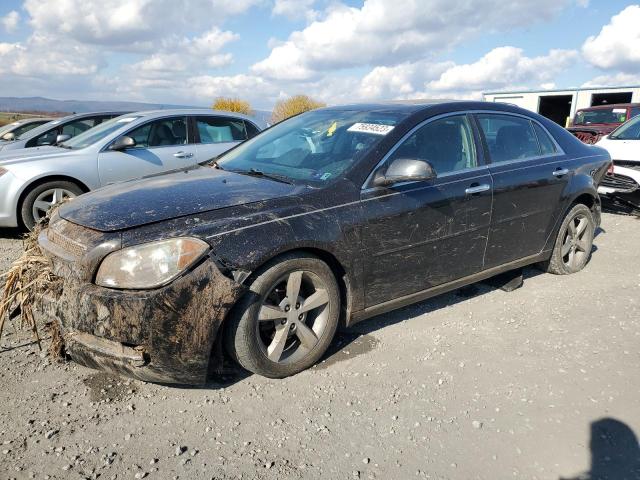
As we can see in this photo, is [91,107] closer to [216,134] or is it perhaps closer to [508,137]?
[216,134]

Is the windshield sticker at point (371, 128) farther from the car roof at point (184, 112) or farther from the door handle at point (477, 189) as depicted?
the car roof at point (184, 112)

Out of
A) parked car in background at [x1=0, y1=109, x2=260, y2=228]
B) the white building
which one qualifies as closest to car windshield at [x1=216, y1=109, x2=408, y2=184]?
parked car in background at [x1=0, y1=109, x2=260, y2=228]

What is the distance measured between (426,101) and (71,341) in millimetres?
3080

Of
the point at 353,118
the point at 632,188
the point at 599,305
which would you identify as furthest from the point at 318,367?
the point at 632,188

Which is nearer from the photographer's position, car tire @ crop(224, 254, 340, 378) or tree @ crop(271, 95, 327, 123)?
car tire @ crop(224, 254, 340, 378)

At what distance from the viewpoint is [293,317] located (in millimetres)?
2975

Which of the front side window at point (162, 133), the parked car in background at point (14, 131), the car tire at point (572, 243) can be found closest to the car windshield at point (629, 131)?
the car tire at point (572, 243)

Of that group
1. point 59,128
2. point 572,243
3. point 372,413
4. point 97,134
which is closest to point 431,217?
point 372,413

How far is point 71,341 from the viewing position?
8.70ft

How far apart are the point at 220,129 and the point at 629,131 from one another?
6586mm

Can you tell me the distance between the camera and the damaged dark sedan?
2.54m

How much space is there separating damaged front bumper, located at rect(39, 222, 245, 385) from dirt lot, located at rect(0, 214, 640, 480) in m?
0.29

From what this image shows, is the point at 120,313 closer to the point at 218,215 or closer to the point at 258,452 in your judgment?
the point at 218,215

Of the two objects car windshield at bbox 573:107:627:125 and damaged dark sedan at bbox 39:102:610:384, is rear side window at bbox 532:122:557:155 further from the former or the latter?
car windshield at bbox 573:107:627:125
